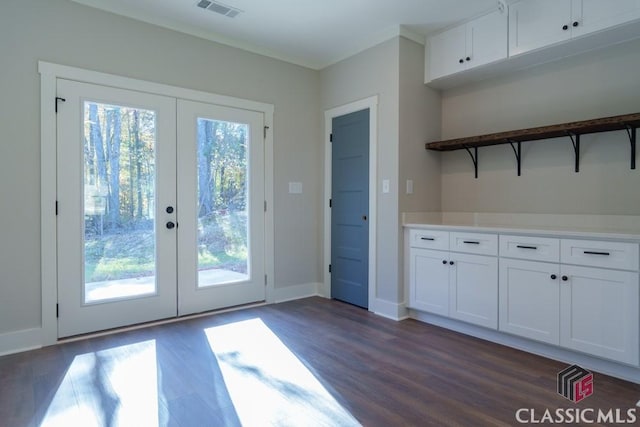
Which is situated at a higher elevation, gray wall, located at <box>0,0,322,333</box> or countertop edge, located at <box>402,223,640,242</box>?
gray wall, located at <box>0,0,322,333</box>

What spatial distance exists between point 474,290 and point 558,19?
219 centimetres

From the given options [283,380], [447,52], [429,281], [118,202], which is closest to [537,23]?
[447,52]

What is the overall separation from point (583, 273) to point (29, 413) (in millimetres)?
3369

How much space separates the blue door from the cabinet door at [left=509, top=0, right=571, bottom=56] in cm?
143

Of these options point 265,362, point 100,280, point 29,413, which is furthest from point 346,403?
point 100,280

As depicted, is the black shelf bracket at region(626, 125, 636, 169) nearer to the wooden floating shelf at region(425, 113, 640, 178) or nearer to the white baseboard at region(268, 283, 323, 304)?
the wooden floating shelf at region(425, 113, 640, 178)

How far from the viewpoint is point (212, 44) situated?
3672 mm

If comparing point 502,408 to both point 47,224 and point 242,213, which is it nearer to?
point 242,213

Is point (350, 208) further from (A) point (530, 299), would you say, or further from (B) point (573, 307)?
(B) point (573, 307)

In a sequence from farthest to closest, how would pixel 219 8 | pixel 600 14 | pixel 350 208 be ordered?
1. pixel 350 208
2. pixel 219 8
3. pixel 600 14

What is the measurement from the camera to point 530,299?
273cm

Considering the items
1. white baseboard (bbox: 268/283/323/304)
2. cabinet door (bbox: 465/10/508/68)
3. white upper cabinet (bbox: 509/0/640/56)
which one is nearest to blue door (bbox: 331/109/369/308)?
white baseboard (bbox: 268/283/323/304)

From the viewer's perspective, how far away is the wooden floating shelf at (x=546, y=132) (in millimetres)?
2562

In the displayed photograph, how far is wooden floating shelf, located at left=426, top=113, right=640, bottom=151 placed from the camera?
8.41 feet
